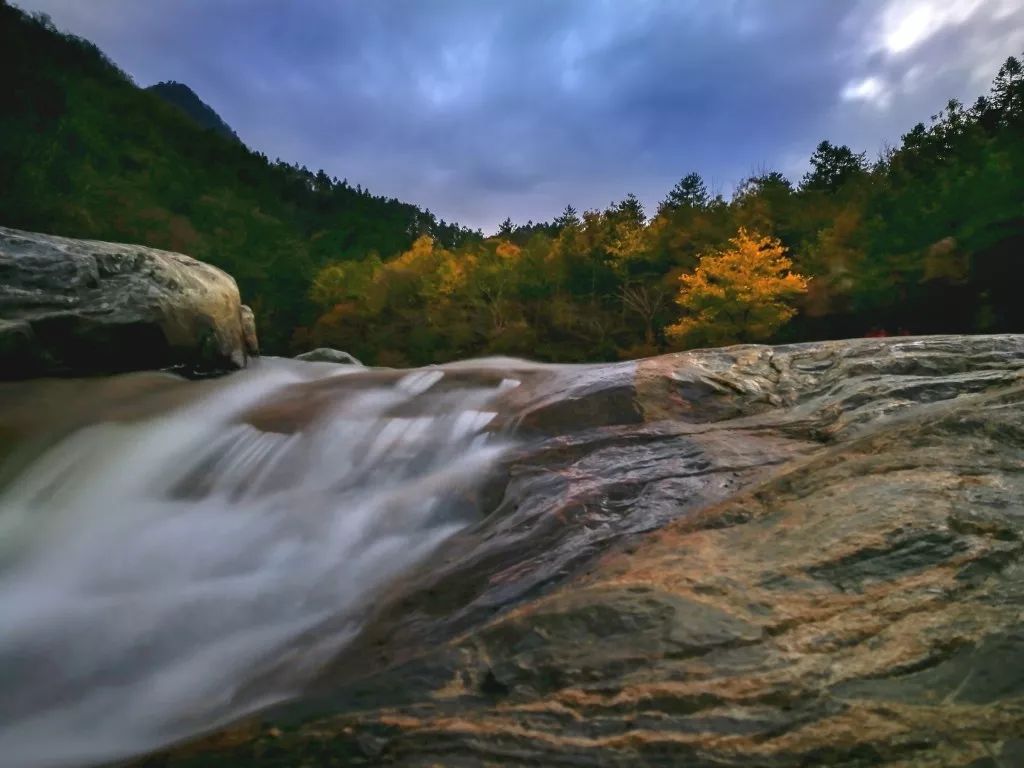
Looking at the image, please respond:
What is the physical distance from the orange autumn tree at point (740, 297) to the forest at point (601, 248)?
63 millimetres

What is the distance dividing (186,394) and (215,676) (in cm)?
618

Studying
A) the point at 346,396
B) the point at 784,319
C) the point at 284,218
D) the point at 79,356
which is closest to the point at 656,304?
the point at 784,319

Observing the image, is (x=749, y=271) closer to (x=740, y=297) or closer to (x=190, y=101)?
(x=740, y=297)

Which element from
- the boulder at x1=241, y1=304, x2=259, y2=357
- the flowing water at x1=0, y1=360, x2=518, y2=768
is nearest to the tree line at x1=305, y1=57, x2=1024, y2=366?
the boulder at x1=241, y1=304, x2=259, y2=357

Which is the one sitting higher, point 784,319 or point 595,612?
point 784,319

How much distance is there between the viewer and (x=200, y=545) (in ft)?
15.3

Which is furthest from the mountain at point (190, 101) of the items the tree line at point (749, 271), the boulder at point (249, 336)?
the boulder at point (249, 336)

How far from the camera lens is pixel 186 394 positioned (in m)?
8.37

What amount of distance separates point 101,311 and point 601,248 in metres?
19.5

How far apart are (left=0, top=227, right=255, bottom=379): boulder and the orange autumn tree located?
13174 millimetres

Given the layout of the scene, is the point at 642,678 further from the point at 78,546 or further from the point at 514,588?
the point at 78,546

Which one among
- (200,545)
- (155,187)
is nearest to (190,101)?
(155,187)

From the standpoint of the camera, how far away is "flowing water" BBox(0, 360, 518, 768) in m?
3.09

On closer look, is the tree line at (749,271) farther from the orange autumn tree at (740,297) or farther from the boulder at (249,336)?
the boulder at (249,336)
